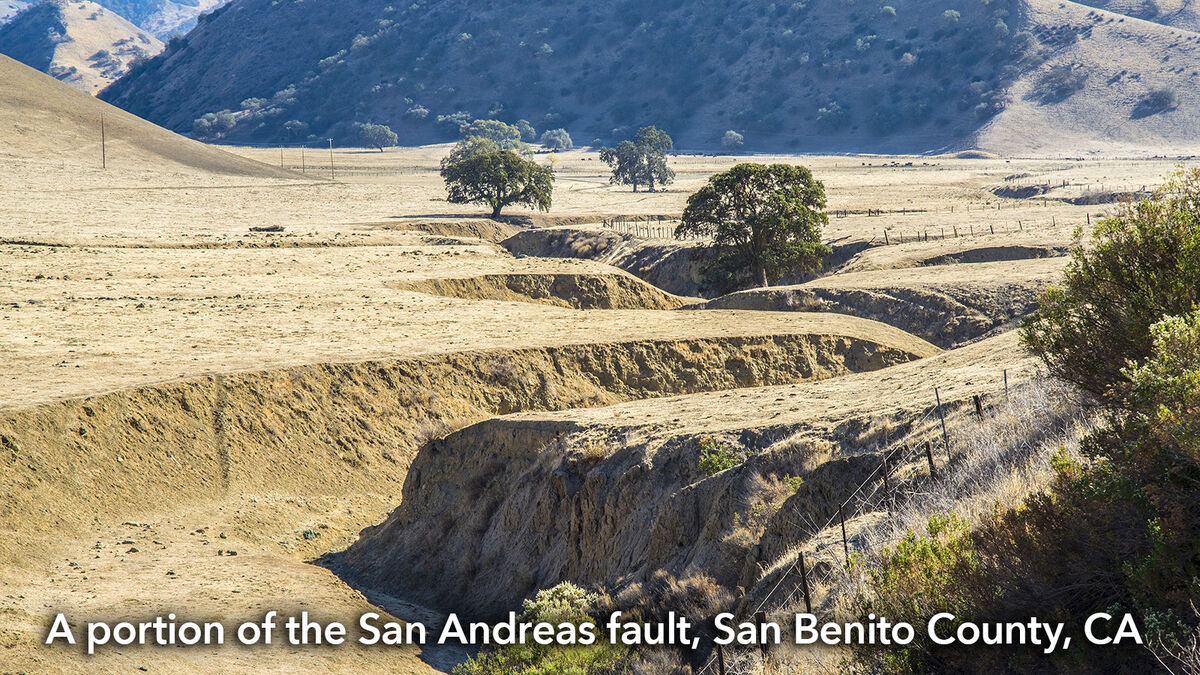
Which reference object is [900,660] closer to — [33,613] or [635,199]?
[33,613]

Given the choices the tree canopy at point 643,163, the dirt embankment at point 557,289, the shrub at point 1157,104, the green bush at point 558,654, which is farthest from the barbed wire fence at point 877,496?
the shrub at point 1157,104

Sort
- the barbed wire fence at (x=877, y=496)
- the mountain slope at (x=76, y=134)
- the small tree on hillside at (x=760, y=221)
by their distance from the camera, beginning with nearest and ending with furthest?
the barbed wire fence at (x=877, y=496) → the small tree on hillside at (x=760, y=221) → the mountain slope at (x=76, y=134)

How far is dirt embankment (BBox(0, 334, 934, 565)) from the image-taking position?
2111cm

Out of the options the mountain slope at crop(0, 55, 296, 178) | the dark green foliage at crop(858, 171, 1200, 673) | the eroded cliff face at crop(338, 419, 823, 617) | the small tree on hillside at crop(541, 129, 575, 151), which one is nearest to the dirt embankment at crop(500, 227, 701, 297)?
the eroded cliff face at crop(338, 419, 823, 617)

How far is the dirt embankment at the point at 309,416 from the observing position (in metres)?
21.1

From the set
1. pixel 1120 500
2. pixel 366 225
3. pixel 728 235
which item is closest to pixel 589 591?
pixel 1120 500

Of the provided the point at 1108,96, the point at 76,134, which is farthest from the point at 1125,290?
the point at 1108,96

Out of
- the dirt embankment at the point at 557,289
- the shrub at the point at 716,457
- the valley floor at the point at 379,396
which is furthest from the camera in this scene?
the dirt embankment at the point at 557,289

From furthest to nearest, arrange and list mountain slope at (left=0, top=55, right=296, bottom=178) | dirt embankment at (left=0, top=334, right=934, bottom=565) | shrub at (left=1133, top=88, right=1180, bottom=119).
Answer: shrub at (left=1133, top=88, right=1180, bottom=119) < mountain slope at (left=0, top=55, right=296, bottom=178) < dirt embankment at (left=0, top=334, right=934, bottom=565)

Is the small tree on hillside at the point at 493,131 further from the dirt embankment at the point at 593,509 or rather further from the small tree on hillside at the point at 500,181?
the dirt embankment at the point at 593,509

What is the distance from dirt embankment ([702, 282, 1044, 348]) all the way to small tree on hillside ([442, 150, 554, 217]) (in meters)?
44.9

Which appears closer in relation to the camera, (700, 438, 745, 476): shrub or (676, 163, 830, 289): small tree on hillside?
(700, 438, 745, 476): shrub

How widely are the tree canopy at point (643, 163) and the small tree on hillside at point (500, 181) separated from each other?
34.1 meters

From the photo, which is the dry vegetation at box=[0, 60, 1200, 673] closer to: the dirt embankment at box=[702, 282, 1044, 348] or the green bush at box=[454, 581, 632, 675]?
the dirt embankment at box=[702, 282, 1044, 348]
